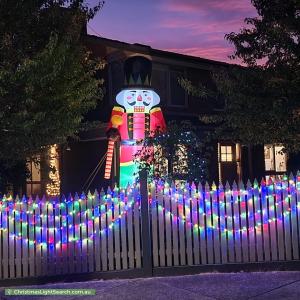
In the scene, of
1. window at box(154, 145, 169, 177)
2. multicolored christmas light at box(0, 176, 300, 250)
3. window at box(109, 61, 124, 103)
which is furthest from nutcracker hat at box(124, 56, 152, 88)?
multicolored christmas light at box(0, 176, 300, 250)

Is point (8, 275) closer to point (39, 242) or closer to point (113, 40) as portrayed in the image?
point (39, 242)

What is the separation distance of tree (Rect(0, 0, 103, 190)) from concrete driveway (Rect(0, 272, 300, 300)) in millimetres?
3091

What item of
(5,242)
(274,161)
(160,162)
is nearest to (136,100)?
(160,162)

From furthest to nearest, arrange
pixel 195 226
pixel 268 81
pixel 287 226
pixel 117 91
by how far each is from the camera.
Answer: pixel 117 91, pixel 268 81, pixel 195 226, pixel 287 226

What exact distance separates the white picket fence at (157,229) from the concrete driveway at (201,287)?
0.31 m

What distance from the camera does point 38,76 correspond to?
28.4 ft

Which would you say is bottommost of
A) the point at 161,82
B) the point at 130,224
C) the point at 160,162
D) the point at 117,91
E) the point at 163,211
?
the point at 130,224

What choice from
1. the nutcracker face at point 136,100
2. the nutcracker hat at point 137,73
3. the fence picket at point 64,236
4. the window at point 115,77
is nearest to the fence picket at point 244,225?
the fence picket at point 64,236

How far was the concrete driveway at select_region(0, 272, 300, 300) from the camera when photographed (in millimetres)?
6598

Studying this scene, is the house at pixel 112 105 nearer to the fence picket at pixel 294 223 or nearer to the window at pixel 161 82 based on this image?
the window at pixel 161 82

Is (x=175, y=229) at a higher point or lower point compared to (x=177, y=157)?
lower

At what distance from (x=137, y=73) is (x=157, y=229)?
674 cm

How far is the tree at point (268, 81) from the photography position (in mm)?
9945

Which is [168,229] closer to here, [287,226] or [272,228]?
[272,228]
